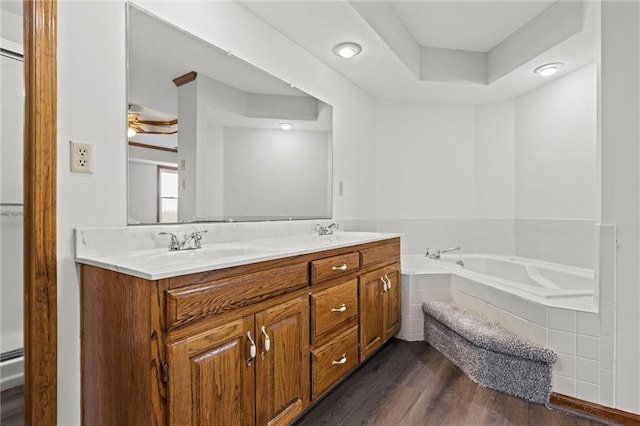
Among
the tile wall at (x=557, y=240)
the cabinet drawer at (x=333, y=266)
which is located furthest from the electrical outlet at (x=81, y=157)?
the tile wall at (x=557, y=240)

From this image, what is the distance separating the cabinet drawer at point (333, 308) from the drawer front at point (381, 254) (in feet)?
0.60

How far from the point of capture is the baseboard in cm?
166

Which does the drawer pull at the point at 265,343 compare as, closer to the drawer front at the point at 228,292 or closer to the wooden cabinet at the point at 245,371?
the wooden cabinet at the point at 245,371

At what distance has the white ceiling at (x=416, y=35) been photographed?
204 cm

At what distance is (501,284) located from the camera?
223 centimetres

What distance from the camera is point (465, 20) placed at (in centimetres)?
259

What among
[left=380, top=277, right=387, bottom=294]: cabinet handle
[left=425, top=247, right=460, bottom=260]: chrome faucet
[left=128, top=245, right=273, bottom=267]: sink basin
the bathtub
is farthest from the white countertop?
[left=425, top=247, right=460, bottom=260]: chrome faucet

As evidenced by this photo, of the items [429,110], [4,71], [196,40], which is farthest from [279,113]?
[429,110]

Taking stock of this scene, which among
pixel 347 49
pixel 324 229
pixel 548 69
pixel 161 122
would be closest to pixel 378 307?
pixel 324 229

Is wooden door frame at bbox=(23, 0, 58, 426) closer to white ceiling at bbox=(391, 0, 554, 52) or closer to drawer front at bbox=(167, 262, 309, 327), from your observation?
drawer front at bbox=(167, 262, 309, 327)

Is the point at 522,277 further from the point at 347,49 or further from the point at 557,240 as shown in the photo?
the point at 347,49

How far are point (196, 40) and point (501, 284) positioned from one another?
7.39ft

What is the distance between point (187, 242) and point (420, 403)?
143cm

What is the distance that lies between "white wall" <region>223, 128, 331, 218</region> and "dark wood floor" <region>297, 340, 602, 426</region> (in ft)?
3.60
